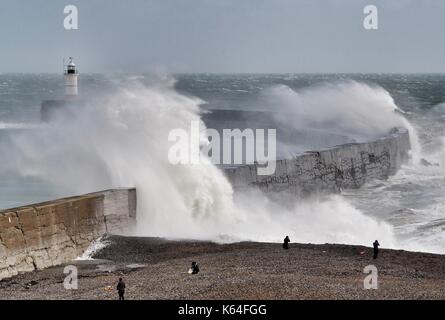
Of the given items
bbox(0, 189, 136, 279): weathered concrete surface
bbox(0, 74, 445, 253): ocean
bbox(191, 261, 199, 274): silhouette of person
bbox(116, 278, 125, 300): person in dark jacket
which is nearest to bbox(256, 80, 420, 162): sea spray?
bbox(0, 74, 445, 253): ocean

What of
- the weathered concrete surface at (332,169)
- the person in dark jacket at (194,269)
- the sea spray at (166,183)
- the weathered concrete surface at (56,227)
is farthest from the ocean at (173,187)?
the person in dark jacket at (194,269)

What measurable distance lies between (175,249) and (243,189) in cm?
453

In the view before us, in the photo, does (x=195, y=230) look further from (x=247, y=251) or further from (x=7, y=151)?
(x=7, y=151)

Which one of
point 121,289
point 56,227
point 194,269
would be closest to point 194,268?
point 194,269

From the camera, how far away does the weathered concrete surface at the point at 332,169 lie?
1599 centimetres

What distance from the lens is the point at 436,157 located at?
27031mm

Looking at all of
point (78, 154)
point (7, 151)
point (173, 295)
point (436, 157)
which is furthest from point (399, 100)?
point (173, 295)

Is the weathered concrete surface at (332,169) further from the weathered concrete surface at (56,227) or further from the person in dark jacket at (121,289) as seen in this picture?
the person in dark jacket at (121,289)

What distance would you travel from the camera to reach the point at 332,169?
19312 millimetres

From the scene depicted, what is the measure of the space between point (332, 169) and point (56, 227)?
10364 mm

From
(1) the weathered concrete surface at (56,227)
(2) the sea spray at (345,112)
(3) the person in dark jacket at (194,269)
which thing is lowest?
(3) the person in dark jacket at (194,269)

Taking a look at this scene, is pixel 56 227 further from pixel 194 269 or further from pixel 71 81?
pixel 71 81

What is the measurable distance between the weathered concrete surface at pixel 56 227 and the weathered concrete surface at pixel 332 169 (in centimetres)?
361

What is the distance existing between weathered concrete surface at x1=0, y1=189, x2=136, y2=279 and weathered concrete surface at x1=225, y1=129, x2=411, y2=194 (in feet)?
11.8
